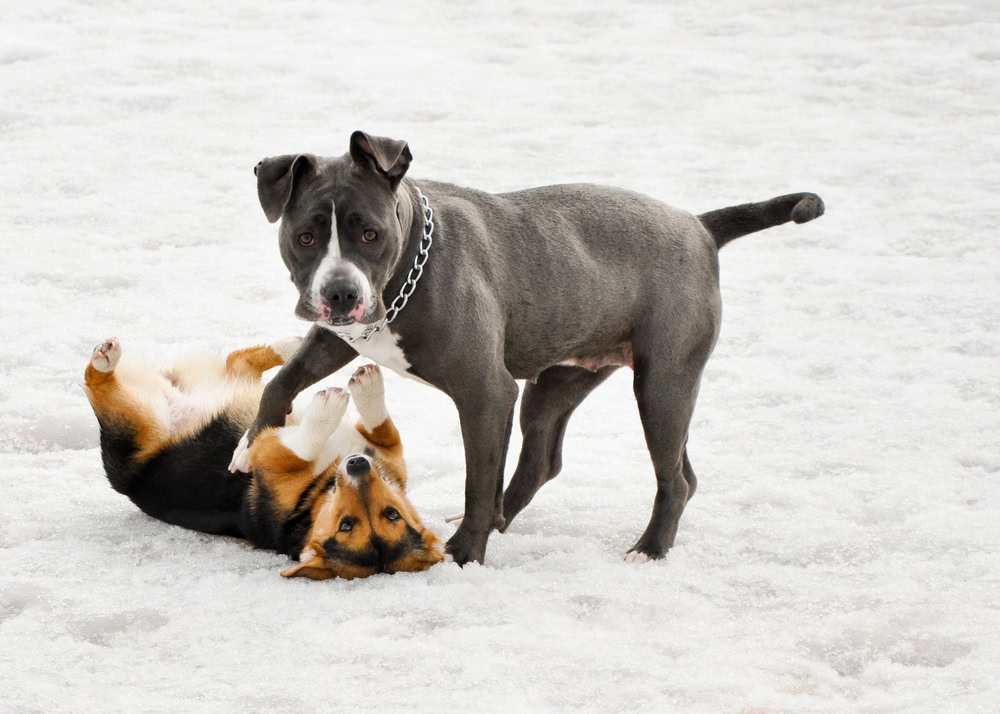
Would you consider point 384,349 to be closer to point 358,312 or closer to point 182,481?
point 358,312

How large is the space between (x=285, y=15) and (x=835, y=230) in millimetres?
6406

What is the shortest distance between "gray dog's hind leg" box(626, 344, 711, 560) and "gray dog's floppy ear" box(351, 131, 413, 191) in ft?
4.40

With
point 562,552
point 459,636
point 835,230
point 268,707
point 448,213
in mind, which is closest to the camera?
point 268,707

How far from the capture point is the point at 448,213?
4883 mm

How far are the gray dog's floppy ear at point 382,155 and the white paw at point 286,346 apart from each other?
1722 millimetres

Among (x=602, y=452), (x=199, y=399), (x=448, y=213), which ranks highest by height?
(x=448, y=213)

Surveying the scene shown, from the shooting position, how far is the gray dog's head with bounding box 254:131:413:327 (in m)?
4.32

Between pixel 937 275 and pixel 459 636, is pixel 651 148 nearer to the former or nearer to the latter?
pixel 937 275

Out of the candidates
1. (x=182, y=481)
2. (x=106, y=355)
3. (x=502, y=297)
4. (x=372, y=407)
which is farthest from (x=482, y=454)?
(x=106, y=355)

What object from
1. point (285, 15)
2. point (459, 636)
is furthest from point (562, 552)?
point (285, 15)

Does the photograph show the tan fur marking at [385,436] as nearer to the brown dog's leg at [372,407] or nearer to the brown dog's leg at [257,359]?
the brown dog's leg at [372,407]

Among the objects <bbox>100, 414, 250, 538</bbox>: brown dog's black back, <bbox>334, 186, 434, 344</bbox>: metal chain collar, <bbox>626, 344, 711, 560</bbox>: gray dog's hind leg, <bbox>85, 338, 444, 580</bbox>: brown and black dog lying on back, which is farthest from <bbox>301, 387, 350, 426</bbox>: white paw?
<bbox>626, 344, 711, 560</bbox>: gray dog's hind leg

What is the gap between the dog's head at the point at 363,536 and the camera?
4.87m

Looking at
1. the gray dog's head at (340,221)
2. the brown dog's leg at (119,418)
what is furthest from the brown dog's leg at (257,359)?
the gray dog's head at (340,221)
